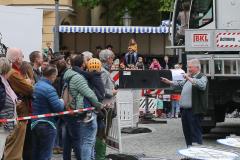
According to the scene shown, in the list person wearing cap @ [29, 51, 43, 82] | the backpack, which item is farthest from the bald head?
person wearing cap @ [29, 51, 43, 82]

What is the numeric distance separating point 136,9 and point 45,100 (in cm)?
2761

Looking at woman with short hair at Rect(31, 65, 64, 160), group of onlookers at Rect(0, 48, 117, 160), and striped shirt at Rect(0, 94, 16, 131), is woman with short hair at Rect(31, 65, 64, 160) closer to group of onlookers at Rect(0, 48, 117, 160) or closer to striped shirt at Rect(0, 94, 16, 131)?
group of onlookers at Rect(0, 48, 117, 160)

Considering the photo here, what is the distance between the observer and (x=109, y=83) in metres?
13.0

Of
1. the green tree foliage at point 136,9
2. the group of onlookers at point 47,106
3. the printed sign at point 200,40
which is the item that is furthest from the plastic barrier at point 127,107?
the green tree foliage at point 136,9

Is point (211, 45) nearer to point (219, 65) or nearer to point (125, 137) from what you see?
point (219, 65)

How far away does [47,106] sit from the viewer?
11227 millimetres

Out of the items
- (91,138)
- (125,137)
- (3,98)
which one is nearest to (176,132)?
(125,137)

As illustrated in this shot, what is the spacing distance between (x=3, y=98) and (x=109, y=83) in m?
2.85

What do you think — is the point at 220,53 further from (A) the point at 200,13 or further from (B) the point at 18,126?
(B) the point at 18,126

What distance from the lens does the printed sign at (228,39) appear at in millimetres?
15930

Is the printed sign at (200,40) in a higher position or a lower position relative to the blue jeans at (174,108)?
higher

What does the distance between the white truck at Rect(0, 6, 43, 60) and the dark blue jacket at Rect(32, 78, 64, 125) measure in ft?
18.1

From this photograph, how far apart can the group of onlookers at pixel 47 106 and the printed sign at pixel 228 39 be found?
411cm

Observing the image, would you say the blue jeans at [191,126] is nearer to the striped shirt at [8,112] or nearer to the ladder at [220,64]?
the ladder at [220,64]
